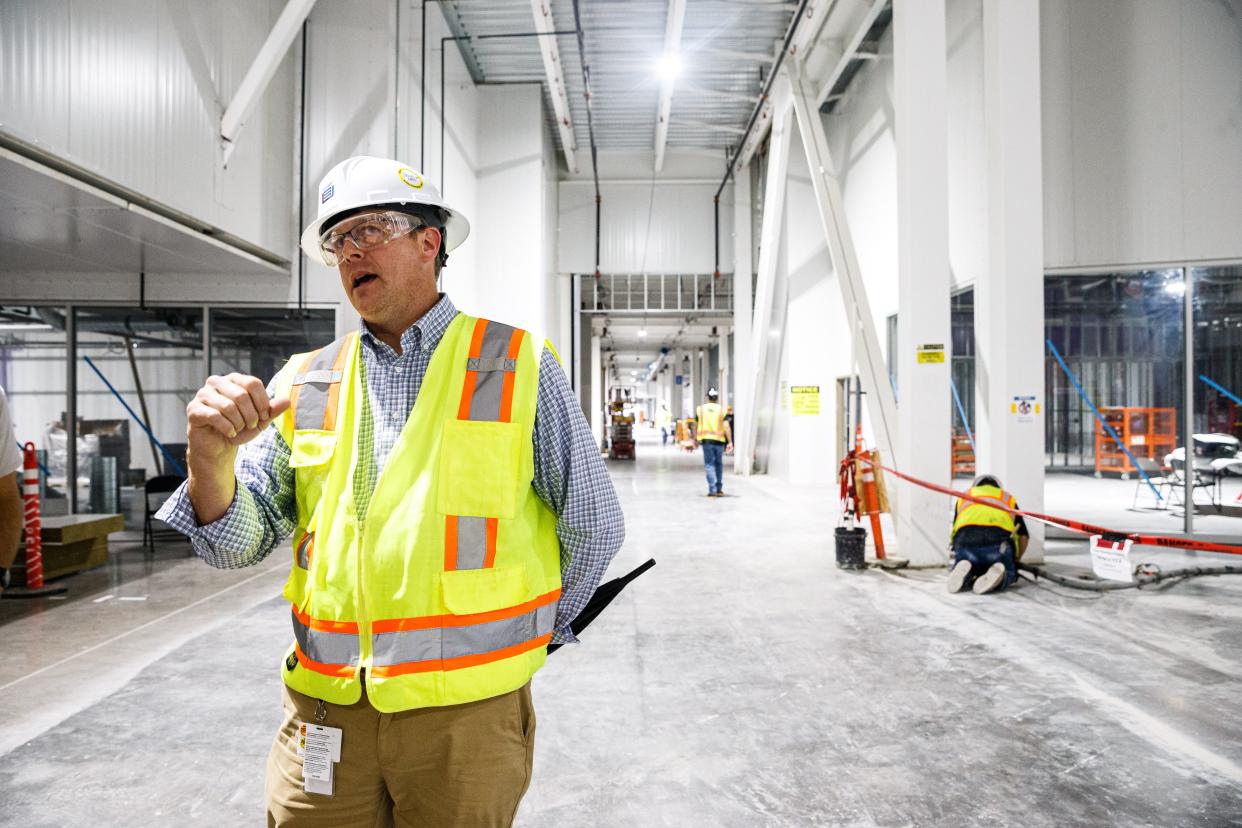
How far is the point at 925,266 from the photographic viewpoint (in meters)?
7.20

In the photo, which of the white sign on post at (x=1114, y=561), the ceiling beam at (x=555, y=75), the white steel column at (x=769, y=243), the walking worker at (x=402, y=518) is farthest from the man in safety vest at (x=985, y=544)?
the ceiling beam at (x=555, y=75)

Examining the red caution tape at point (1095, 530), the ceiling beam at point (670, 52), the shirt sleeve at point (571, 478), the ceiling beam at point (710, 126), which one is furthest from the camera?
the ceiling beam at point (710, 126)

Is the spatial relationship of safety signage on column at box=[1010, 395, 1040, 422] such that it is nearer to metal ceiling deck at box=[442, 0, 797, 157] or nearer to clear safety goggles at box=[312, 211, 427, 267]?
clear safety goggles at box=[312, 211, 427, 267]

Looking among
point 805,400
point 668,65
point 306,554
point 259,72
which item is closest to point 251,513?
point 306,554

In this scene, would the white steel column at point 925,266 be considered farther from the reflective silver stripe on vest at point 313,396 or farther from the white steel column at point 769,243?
the reflective silver stripe on vest at point 313,396

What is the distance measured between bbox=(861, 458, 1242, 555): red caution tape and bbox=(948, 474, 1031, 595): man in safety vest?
5.4 inches

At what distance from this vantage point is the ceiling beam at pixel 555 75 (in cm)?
1174

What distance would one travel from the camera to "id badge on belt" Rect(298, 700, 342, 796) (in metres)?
1.40

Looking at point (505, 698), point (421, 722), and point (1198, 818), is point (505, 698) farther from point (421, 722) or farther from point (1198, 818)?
point (1198, 818)

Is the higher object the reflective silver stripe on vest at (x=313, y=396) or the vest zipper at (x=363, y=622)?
the reflective silver stripe on vest at (x=313, y=396)

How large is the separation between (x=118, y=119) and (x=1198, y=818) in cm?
794

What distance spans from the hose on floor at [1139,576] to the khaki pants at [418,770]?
6.42 m

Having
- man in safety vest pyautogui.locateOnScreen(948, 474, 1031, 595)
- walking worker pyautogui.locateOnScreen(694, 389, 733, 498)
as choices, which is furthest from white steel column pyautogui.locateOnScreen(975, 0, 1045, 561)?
walking worker pyautogui.locateOnScreen(694, 389, 733, 498)

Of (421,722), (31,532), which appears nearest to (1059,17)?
(421,722)
